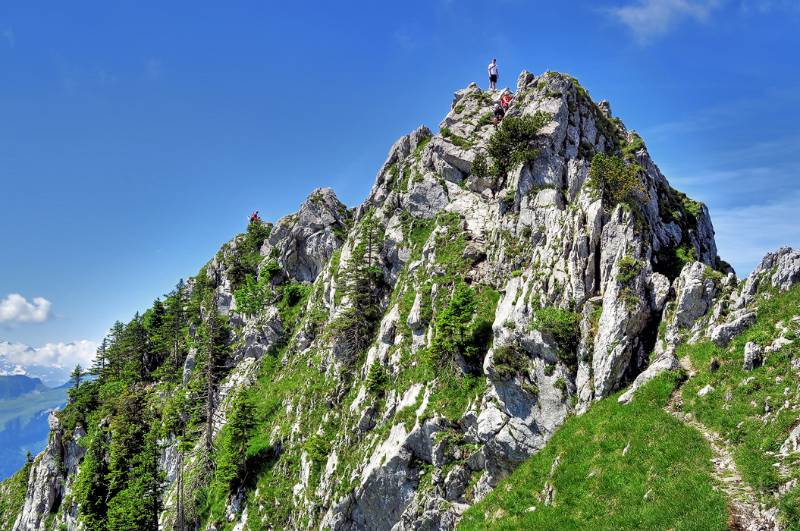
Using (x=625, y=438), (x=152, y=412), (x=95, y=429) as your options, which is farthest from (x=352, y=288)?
(x=95, y=429)

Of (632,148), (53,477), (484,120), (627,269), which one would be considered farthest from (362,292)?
(53,477)

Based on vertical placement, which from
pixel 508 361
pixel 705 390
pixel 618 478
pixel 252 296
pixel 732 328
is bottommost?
pixel 618 478

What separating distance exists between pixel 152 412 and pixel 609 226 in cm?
8170

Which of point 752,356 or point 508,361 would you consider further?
point 508,361

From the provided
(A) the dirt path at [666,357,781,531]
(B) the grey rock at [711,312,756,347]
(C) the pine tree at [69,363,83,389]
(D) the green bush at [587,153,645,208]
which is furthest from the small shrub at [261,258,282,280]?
(A) the dirt path at [666,357,781,531]

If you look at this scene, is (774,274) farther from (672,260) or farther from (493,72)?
(493,72)

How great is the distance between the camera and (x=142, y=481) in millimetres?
64375

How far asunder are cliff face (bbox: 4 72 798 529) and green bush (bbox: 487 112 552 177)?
250 millimetres

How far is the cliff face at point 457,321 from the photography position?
31266 mm

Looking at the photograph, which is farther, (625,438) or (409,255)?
(409,255)

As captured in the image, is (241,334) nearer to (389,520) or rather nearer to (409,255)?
(409,255)

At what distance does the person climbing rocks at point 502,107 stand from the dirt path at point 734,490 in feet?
169

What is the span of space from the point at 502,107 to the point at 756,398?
5458 centimetres

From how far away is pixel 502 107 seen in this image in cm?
6625
